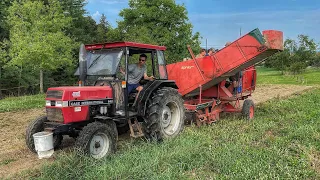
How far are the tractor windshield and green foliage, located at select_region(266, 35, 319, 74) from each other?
3397cm

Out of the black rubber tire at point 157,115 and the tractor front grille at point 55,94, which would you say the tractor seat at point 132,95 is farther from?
the tractor front grille at point 55,94

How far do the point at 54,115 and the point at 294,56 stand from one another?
4094cm

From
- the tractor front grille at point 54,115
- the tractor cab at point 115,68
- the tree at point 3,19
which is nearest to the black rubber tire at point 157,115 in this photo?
the tractor cab at point 115,68

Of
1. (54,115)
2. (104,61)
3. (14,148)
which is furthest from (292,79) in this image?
(54,115)

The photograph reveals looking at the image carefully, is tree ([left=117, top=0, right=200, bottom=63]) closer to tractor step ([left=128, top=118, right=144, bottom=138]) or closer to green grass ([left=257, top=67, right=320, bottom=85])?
green grass ([left=257, top=67, right=320, bottom=85])

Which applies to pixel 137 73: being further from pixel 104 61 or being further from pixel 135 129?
pixel 135 129

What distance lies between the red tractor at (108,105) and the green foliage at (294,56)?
108 feet

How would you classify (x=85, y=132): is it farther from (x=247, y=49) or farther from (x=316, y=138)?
(x=247, y=49)

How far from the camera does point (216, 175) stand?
15.4 ft

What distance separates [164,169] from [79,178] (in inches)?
49.1

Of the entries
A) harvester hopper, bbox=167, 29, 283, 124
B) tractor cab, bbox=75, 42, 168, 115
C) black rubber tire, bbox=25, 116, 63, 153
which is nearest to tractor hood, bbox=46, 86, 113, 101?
tractor cab, bbox=75, 42, 168, 115

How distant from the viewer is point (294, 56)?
41.8m

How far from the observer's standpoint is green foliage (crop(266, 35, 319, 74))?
38812 millimetres

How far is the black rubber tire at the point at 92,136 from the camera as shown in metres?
5.43
